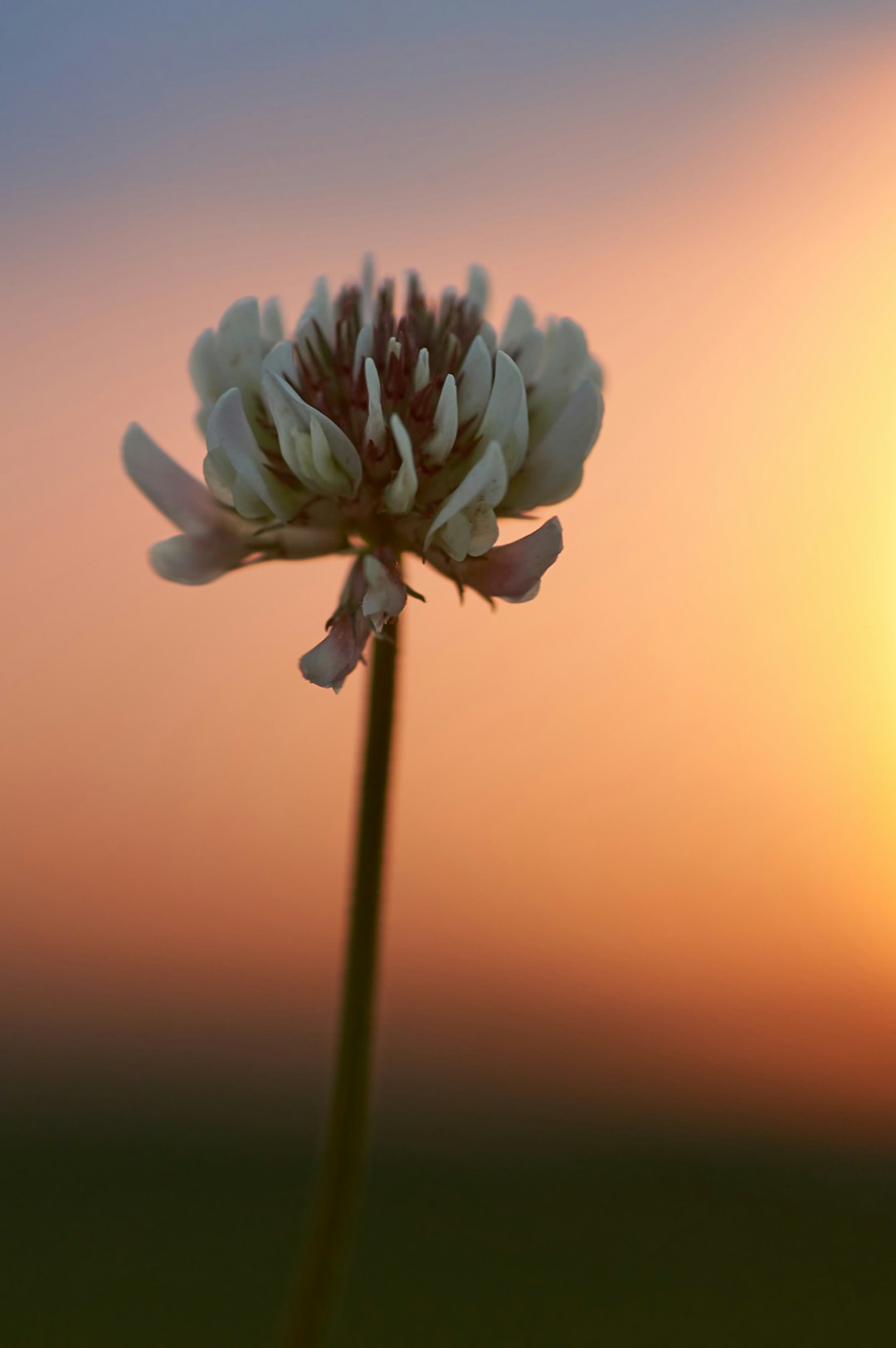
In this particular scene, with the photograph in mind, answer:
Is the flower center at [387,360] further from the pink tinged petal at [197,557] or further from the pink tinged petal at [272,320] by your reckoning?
the pink tinged petal at [197,557]

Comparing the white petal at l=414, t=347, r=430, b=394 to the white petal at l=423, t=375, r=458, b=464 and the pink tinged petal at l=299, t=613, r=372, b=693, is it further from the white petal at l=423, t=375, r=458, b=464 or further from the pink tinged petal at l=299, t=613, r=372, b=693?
the pink tinged petal at l=299, t=613, r=372, b=693

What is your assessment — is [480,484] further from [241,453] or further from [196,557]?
[196,557]

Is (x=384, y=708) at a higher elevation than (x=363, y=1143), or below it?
higher

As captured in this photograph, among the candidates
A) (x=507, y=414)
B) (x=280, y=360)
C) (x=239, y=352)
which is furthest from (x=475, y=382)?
(x=239, y=352)

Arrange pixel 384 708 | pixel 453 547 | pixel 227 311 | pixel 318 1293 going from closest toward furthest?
pixel 318 1293
pixel 384 708
pixel 453 547
pixel 227 311

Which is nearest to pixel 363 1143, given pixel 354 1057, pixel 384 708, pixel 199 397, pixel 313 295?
pixel 354 1057

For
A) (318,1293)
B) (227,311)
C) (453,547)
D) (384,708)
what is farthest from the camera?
(227,311)

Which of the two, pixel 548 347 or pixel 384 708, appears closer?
pixel 384 708

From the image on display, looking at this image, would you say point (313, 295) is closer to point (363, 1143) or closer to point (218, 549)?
point (218, 549)

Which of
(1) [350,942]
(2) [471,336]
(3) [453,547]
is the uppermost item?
(2) [471,336]
